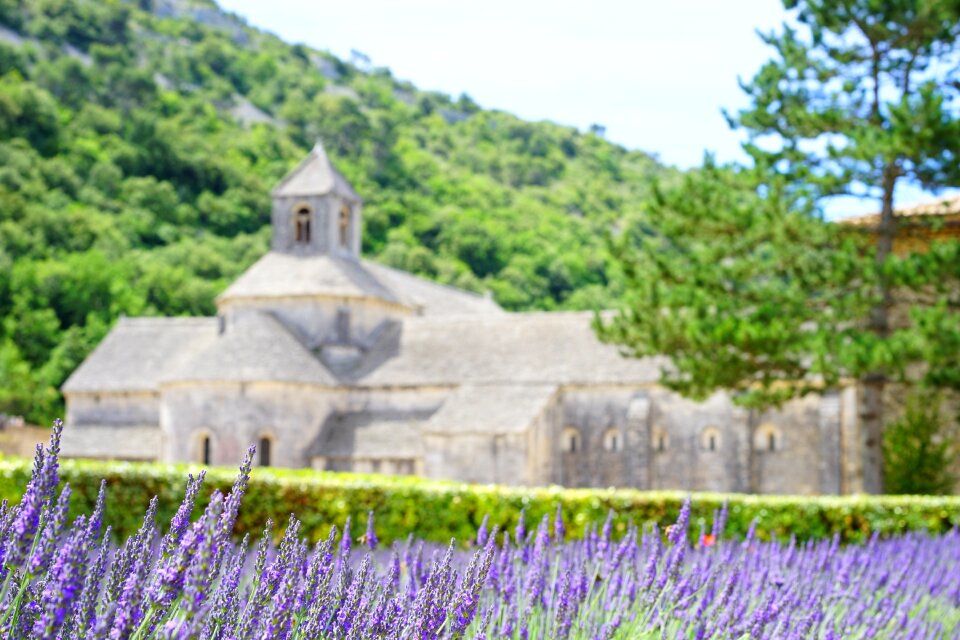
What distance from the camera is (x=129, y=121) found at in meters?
97.8

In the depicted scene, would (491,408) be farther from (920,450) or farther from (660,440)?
(920,450)

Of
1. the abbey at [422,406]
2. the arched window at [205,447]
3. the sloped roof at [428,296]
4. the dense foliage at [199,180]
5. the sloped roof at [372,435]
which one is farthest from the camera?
the dense foliage at [199,180]

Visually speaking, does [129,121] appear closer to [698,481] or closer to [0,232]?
[0,232]

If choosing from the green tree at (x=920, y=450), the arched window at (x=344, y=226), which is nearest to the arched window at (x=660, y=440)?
the green tree at (x=920, y=450)

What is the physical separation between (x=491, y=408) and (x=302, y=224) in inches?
491

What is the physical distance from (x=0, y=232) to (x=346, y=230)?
34.8 metres

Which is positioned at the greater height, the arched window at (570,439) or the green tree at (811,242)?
the green tree at (811,242)

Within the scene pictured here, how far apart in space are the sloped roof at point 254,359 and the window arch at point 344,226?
18.1 ft

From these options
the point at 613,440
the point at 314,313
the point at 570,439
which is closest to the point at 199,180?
the point at 314,313

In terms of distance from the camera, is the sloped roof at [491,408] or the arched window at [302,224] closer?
the sloped roof at [491,408]

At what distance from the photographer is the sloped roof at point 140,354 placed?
40.6 m

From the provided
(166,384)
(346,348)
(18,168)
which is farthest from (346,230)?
(18,168)

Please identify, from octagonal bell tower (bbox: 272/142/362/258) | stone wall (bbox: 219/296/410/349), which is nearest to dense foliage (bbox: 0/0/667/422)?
stone wall (bbox: 219/296/410/349)

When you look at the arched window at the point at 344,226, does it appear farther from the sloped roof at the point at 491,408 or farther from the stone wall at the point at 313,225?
the sloped roof at the point at 491,408
